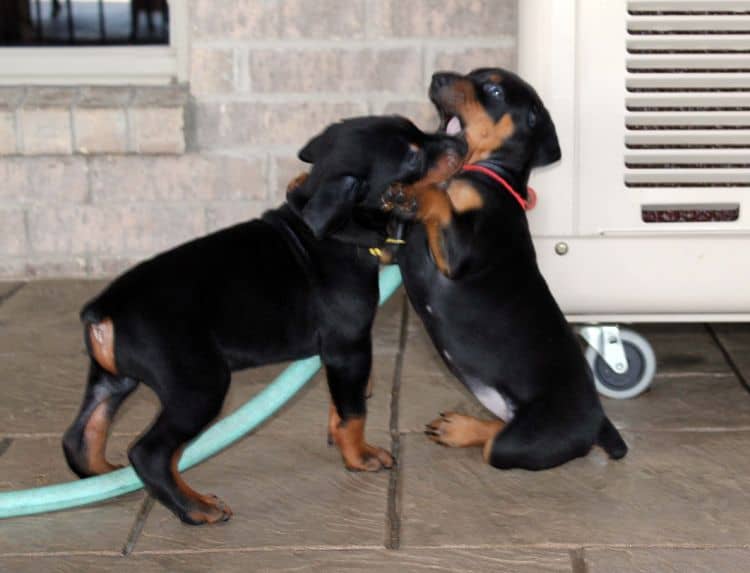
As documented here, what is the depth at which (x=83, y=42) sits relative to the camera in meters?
4.66

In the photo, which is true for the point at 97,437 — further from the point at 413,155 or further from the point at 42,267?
the point at 42,267

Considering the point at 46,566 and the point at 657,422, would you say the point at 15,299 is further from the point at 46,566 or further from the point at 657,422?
the point at 657,422

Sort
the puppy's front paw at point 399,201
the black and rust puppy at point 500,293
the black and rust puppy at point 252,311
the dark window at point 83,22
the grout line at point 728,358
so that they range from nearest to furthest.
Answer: the black and rust puppy at point 252,311, the puppy's front paw at point 399,201, the black and rust puppy at point 500,293, the grout line at point 728,358, the dark window at point 83,22

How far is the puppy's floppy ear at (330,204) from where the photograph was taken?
8.27ft

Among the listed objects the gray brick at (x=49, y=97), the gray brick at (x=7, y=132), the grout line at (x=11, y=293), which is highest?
the gray brick at (x=49, y=97)

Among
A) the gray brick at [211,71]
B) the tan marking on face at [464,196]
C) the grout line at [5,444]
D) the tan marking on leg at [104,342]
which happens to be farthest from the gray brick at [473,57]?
the tan marking on leg at [104,342]

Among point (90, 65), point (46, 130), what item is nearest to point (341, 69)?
point (90, 65)

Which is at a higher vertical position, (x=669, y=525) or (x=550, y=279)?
(x=550, y=279)

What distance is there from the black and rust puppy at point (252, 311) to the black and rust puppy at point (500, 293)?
Result: 6.4 inches

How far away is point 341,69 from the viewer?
4.37 metres

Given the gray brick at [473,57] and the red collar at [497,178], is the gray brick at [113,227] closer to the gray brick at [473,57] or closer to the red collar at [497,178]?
the gray brick at [473,57]

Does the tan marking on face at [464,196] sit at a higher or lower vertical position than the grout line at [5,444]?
higher

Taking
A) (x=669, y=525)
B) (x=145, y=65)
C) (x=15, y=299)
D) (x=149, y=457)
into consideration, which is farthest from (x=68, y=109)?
(x=669, y=525)

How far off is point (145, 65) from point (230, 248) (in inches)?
83.7
